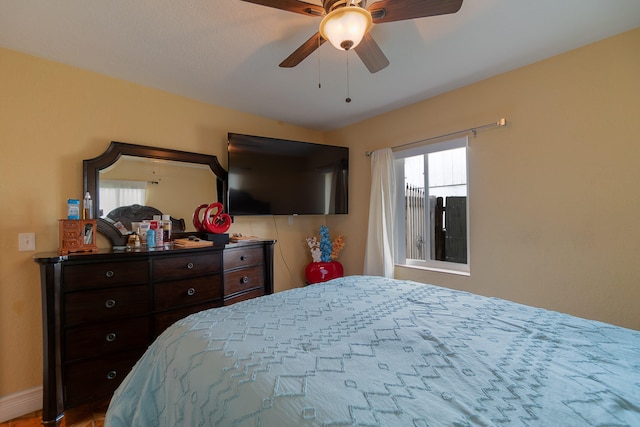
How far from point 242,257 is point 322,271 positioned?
107 centimetres

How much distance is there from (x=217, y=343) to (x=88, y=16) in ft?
6.23

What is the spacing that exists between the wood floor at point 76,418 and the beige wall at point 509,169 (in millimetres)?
192

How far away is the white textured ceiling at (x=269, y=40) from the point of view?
1527 mm

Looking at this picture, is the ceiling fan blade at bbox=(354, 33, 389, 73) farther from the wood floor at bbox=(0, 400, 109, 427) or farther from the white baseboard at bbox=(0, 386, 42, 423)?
the white baseboard at bbox=(0, 386, 42, 423)

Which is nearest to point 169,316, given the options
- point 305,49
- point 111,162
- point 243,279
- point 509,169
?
point 243,279

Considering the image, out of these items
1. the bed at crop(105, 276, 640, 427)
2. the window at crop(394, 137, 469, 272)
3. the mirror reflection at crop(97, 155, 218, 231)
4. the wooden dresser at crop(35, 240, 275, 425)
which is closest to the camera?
the bed at crop(105, 276, 640, 427)

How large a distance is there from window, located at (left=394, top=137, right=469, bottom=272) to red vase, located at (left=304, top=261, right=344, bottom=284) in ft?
2.46

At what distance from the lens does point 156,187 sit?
2424 mm

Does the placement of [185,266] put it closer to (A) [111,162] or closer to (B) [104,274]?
(B) [104,274]

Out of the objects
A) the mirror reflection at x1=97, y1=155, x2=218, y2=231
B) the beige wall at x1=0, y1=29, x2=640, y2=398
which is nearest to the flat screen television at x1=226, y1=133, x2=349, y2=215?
the mirror reflection at x1=97, y1=155, x2=218, y2=231

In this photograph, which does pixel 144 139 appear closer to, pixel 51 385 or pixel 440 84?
pixel 51 385

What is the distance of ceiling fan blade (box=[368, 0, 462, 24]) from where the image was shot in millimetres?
1145

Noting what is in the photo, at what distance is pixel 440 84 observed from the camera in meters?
2.40

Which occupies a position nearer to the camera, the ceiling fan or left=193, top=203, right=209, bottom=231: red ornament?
the ceiling fan
